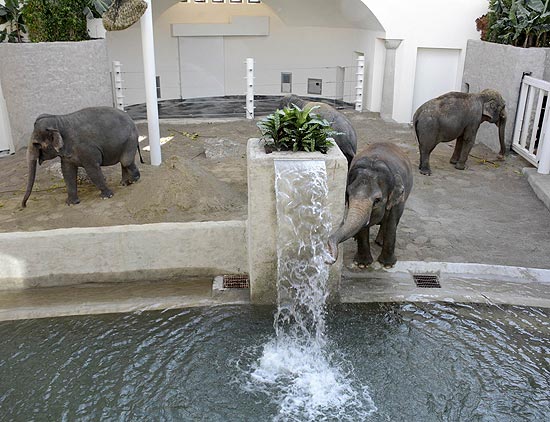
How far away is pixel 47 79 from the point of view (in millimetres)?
10328

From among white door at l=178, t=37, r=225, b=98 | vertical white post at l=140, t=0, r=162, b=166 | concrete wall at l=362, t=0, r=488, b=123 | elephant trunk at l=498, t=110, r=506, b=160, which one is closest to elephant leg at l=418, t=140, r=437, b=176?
elephant trunk at l=498, t=110, r=506, b=160

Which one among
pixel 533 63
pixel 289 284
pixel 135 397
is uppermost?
pixel 533 63

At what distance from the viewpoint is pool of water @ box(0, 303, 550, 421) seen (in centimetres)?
454

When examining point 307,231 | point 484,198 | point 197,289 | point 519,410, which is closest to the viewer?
point 519,410

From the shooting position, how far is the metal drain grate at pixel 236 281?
6.13m

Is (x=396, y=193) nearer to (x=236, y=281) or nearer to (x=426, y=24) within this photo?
(x=236, y=281)

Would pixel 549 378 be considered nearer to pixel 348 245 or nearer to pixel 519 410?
pixel 519 410

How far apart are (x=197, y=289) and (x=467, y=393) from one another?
Answer: 2925 mm

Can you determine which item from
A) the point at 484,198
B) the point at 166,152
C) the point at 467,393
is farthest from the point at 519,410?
the point at 166,152

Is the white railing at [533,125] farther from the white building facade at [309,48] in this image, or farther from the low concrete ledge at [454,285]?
the low concrete ledge at [454,285]

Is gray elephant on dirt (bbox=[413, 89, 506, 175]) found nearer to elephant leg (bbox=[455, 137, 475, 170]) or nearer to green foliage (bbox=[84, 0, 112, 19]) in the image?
elephant leg (bbox=[455, 137, 475, 170])

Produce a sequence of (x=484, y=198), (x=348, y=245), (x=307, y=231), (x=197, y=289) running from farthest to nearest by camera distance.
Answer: (x=484, y=198) < (x=348, y=245) < (x=197, y=289) < (x=307, y=231)

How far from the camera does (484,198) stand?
892cm

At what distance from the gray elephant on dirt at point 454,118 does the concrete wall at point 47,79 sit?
20.5 feet
